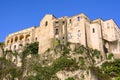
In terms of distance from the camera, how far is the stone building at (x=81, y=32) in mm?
54153

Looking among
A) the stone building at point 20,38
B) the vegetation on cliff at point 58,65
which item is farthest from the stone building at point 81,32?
the stone building at point 20,38

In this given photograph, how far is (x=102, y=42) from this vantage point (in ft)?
178

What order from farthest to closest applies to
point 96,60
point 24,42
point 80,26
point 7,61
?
point 24,42
point 7,61
point 80,26
point 96,60

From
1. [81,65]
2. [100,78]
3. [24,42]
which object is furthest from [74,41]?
[24,42]

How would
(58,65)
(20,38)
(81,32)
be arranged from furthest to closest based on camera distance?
(20,38)
(81,32)
(58,65)

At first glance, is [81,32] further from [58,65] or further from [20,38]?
[20,38]

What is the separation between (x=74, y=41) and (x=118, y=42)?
907 centimetres

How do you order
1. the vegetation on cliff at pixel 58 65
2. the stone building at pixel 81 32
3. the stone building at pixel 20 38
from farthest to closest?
the stone building at pixel 20 38, the stone building at pixel 81 32, the vegetation on cliff at pixel 58 65

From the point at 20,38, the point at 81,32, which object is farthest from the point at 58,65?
the point at 20,38

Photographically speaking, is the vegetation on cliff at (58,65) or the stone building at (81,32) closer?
the vegetation on cliff at (58,65)

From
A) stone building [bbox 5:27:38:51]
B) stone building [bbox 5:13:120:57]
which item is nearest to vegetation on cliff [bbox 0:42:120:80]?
stone building [bbox 5:13:120:57]

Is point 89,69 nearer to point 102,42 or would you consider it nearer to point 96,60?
point 96,60

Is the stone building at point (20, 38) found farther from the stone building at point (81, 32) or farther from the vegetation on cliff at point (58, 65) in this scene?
the vegetation on cliff at point (58, 65)

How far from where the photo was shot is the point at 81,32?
2138 inches
